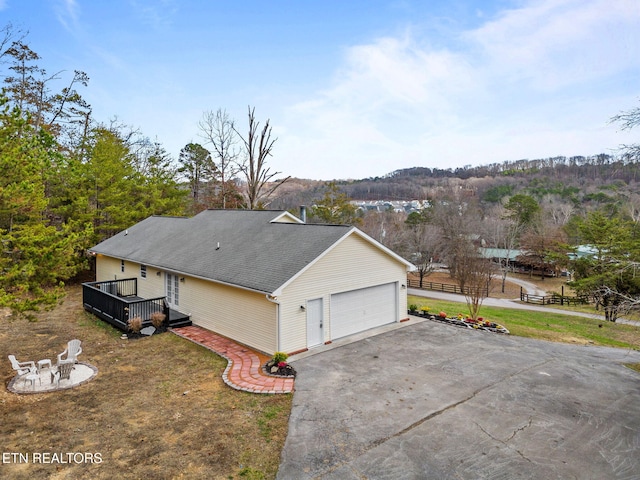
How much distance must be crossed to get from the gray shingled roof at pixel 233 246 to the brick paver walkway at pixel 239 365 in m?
2.03

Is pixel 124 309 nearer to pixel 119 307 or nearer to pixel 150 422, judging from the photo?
pixel 119 307

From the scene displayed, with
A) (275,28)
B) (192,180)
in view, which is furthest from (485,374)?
Result: (192,180)

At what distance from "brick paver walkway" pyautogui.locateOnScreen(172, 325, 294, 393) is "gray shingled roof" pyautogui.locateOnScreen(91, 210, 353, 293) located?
6.65 feet

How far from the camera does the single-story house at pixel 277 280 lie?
1083 cm

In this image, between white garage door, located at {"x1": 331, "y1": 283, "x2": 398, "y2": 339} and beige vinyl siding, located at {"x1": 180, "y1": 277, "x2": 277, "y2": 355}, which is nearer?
beige vinyl siding, located at {"x1": 180, "y1": 277, "x2": 277, "y2": 355}

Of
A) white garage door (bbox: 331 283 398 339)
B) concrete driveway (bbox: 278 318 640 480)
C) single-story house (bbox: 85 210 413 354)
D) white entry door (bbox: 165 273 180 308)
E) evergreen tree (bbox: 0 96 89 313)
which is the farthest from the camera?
white entry door (bbox: 165 273 180 308)

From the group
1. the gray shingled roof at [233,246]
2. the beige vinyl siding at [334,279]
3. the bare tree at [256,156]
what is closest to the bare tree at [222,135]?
the bare tree at [256,156]

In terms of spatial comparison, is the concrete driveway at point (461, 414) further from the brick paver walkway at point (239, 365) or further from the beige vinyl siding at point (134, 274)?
the beige vinyl siding at point (134, 274)

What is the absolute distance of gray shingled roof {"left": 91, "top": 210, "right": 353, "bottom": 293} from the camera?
11.4m

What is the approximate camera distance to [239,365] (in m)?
9.85

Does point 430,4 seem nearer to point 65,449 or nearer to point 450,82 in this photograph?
point 450,82

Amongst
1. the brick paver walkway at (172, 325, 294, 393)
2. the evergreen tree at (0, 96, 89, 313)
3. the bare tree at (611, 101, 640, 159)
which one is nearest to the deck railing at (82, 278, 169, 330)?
the brick paver walkway at (172, 325, 294, 393)

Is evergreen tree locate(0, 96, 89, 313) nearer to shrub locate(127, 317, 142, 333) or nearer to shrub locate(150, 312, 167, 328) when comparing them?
shrub locate(127, 317, 142, 333)

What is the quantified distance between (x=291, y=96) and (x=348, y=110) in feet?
14.8
